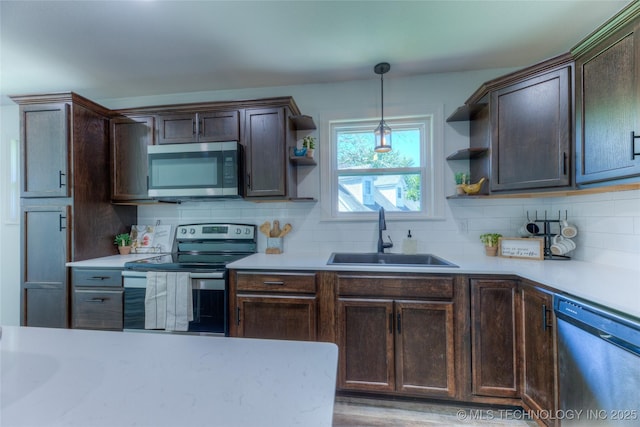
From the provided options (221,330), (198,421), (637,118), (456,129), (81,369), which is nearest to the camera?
(198,421)

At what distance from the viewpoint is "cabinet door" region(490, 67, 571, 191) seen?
1629 millimetres

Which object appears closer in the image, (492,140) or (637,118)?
(637,118)

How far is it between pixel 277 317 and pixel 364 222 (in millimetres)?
1119

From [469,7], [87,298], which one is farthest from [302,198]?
[87,298]

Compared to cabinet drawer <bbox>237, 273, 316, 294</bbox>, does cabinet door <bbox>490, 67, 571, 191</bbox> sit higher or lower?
higher

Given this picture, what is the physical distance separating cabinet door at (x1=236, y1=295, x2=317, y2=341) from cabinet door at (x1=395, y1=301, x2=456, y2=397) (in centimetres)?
59

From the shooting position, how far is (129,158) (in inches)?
94.7

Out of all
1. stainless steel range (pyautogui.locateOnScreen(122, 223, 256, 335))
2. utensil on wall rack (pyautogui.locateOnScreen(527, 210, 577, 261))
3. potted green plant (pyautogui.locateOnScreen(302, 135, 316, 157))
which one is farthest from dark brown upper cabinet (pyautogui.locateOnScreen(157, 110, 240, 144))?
utensil on wall rack (pyautogui.locateOnScreen(527, 210, 577, 261))

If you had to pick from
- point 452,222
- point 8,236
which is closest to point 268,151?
point 452,222

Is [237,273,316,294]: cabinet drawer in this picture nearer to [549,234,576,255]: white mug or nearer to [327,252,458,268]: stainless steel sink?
[327,252,458,268]: stainless steel sink

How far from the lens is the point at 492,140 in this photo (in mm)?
1925

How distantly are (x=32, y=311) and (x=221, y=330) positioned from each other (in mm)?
A: 1605

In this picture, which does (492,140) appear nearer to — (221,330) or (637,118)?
(637,118)

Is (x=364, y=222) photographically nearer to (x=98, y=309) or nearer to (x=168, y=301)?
(x=168, y=301)
